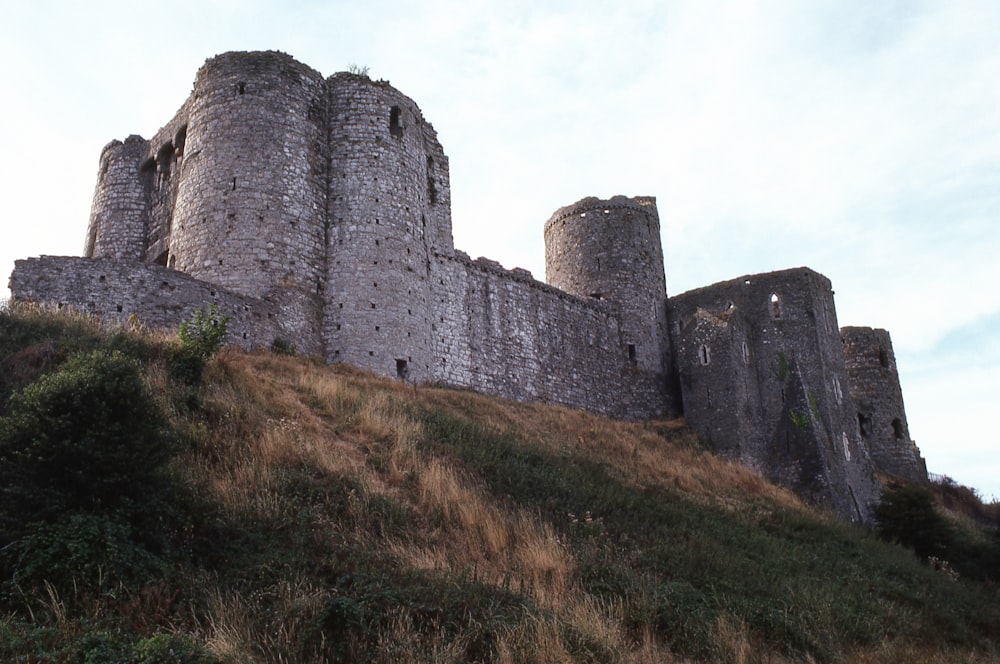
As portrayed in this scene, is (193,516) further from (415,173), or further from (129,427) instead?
(415,173)

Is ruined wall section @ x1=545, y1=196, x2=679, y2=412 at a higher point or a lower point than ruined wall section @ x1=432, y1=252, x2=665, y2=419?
higher

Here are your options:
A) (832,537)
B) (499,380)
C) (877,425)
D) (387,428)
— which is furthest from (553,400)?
(877,425)

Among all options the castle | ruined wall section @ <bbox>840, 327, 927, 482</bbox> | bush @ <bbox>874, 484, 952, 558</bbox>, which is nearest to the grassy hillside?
bush @ <bbox>874, 484, 952, 558</bbox>

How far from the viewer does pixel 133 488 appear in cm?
806

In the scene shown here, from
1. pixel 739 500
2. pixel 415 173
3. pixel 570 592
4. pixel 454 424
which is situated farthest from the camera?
pixel 415 173

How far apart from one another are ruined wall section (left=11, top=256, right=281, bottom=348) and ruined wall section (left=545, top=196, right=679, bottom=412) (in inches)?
593

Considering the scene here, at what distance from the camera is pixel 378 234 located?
21.5 meters

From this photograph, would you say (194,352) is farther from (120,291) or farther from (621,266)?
(621,266)

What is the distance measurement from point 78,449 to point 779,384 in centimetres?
2346

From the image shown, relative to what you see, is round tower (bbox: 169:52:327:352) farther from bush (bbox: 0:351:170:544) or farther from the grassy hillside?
bush (bbox: 0:351:170:544)

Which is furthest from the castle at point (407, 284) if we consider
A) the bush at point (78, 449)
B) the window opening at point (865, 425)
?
the bush at point (78, 449)

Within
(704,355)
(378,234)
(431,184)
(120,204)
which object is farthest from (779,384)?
(120,204)

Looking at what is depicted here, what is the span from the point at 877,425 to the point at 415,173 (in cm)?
2296

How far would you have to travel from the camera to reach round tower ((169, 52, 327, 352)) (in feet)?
65.3
